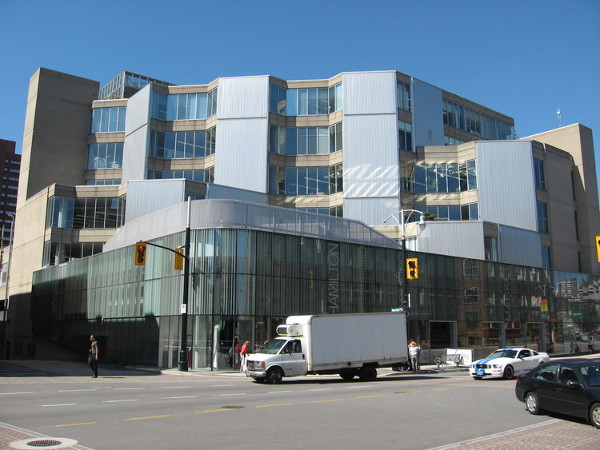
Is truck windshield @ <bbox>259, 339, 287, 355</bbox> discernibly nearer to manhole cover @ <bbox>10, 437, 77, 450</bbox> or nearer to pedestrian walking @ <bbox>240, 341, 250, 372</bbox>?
pedestrian walking @ <bbox>240, 341, 250, 372</bbox>

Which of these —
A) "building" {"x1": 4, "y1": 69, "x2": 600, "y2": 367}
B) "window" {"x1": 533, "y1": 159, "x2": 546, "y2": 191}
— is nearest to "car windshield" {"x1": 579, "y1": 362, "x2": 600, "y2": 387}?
"building" {"x1": 4, "y1": 69, "x2": 600, "y2": 367}

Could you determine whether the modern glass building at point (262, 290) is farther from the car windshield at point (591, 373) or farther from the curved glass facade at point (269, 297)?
the car windshield at point (591, 373)

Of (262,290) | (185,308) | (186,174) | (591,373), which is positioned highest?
(186,174)

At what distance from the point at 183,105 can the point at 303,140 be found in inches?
561

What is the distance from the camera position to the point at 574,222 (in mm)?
63250

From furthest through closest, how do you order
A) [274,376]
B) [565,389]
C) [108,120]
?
1. [108,120]
2. [274,376]
3. [565,389]

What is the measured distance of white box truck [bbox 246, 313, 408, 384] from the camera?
2317 centimetres

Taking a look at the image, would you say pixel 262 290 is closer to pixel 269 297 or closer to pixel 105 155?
pixel 269 297

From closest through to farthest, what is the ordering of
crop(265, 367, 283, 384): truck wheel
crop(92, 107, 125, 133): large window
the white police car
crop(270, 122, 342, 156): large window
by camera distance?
crop(265, 367, 283, 384): truck wheel, the white police car, crop(270, 122, 342, 156): large window, crop(92, 107, 125, 133): large window

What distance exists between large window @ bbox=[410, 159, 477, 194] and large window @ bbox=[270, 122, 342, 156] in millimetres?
9338

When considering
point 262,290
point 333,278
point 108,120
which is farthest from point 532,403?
point 108,120

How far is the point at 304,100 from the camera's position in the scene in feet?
203

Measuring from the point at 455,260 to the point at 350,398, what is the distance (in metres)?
30.4

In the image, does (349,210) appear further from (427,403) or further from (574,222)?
(427,403)
